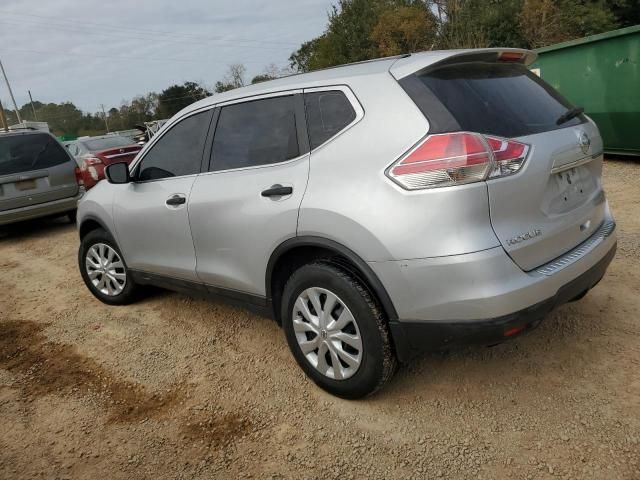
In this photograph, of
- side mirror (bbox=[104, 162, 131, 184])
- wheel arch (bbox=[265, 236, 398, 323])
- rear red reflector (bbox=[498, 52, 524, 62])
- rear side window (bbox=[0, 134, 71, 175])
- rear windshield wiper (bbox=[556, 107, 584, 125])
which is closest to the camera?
wheel arch (bbox=[265, 236, 398, 323])

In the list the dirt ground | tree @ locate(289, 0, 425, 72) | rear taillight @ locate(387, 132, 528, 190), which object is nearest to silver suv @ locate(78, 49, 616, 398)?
rear taillight @ locate(387, 132, 528, 190)

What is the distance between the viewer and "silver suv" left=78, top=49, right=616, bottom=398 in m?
2.23

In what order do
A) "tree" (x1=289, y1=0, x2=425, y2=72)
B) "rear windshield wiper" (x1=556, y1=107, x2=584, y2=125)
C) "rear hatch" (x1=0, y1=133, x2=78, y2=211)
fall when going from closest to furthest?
"rear windshield wiper" (x1=556, y1=107, x2=584, y2=125)
"rear hatch" (x1=0, y1=133, x2=78, y2=211)
"tree" (x1=289, y1=0, x2=425, y2=72)

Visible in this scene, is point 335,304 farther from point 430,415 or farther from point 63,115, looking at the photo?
point 63,115

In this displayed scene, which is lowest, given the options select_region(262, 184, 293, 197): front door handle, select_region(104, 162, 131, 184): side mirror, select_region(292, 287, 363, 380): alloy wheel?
select_region(292, 287, 363, 380): alloy wheel

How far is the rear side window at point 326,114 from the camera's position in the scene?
8.62ft

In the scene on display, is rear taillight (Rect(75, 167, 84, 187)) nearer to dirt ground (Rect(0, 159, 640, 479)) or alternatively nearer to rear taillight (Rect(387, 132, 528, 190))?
dirt ground (Rect(0, 159, 640, 479))

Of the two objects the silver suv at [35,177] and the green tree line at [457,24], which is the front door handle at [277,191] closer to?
the silver suv at [35,177]

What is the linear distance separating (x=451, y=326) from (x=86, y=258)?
3630mm

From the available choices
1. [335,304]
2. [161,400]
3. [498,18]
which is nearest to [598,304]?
[335,304]

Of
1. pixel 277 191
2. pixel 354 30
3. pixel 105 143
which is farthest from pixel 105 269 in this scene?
pixel 354 30

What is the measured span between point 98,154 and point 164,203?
7.49m

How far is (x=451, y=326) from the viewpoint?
231 centimetres

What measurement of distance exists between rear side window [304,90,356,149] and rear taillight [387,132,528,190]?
1.53ft
